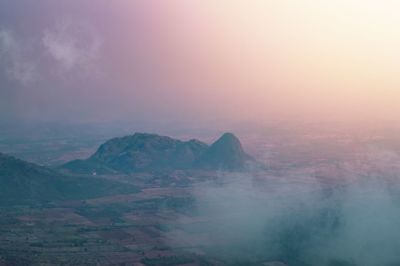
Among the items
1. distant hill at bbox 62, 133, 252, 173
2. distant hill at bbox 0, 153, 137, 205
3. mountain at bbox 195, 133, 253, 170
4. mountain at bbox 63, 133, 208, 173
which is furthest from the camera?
mountain at bbox 195, 133, 253, 170

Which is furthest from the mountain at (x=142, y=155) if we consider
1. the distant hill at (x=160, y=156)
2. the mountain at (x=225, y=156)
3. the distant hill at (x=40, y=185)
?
the distant hill at (x=40, y=185)

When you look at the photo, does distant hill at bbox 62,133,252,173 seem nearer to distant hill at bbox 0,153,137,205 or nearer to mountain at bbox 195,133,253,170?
mountain at bbox 195,133,253,170

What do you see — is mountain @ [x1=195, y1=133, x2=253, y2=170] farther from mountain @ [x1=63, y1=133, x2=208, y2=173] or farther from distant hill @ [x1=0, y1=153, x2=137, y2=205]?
distant hill @ [x1=0, y1=153, x2=137, y2=205]

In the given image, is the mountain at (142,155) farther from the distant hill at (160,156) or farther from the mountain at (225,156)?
the mountain at (225,156)

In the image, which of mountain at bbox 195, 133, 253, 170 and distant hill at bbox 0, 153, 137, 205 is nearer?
distant hill at bbox 0, 153, 137, 205

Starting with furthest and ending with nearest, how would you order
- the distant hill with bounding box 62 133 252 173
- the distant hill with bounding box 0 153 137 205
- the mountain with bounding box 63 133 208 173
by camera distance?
the mountain with bounding box 63 133 208 173 → the distant hill with bounding box 62 133 252 173 → the distant hill with bounding box 0 153 137 205

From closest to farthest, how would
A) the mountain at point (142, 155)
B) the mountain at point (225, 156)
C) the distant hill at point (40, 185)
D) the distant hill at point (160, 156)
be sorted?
the distant hill at point (40, 185) → the distant hill at point (160, 156) → the mountain at point (142, 155) → the mountain at point (225, 156)

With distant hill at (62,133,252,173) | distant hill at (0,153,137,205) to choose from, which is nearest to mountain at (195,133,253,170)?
distant hill at (62,133,252,173)
